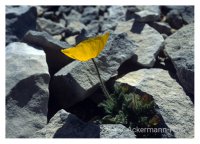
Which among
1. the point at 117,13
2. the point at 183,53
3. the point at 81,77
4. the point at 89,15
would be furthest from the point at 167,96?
the point at 89,15

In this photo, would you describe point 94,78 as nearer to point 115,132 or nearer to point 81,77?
point 81,77

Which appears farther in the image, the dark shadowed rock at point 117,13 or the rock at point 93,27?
the dark shadowed rock at point 117,13

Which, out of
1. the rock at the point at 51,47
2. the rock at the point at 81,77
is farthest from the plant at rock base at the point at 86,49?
the rock at the point at 51,47

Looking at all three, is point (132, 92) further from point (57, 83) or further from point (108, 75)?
point (57, 83)

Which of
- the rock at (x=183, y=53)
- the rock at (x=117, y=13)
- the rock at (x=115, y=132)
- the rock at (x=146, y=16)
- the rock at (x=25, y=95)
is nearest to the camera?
the rock at (x=115, y=132)

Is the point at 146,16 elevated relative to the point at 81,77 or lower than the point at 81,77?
elevated

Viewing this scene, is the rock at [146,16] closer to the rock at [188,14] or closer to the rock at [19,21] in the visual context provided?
the rock at [188,14]
